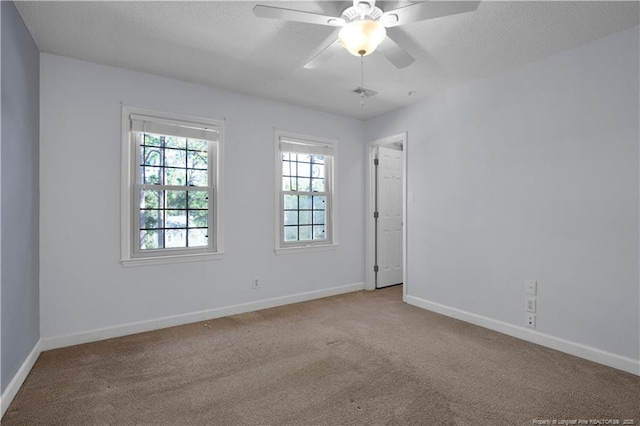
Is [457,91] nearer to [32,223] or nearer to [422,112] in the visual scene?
[422,112]

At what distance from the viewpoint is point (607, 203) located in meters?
2.61

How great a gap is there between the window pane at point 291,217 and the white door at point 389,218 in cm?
134

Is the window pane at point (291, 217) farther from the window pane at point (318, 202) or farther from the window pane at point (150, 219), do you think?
the window pane at point (150, 219)

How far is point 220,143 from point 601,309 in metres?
3.79

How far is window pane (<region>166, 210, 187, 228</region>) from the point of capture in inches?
138

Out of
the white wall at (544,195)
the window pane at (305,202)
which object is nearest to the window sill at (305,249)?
the window pane at (305,202)

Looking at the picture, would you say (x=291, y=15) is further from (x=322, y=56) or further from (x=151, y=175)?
(x=151, y=175)

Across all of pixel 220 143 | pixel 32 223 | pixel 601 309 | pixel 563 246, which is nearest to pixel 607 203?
pixel 563 246

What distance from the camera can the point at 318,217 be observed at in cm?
464

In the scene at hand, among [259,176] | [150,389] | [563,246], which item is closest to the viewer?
[150,389]

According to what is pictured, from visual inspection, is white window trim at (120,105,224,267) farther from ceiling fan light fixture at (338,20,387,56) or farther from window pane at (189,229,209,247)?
ceiling fan light fixture at (338,20,387,56)

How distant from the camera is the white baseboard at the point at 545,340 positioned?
8.26 ft

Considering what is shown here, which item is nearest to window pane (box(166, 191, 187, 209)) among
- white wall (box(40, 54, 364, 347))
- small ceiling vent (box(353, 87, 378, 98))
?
white wall (box(40, 54, 364, 347))

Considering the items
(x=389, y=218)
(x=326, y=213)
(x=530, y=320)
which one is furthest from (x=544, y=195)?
(x=326, y=213)
